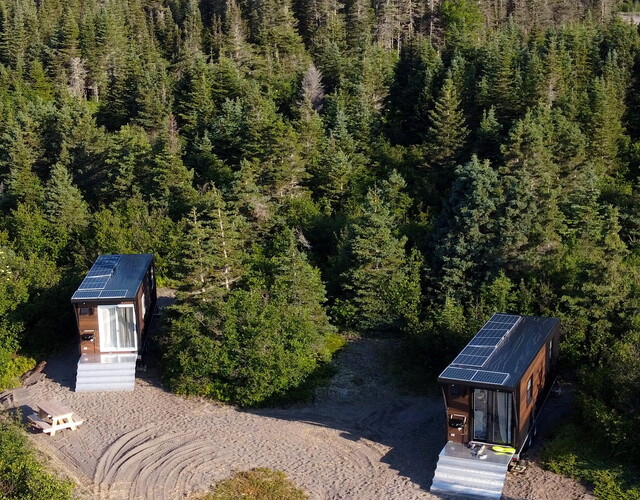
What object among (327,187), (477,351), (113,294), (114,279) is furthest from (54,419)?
(327,187)

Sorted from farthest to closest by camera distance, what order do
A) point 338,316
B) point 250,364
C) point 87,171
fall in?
point 87,171
point 338,316
point 250,364

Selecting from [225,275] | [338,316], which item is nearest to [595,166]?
[338,316]

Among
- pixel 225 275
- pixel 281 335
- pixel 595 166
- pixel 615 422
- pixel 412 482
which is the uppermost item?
pixel 595 166

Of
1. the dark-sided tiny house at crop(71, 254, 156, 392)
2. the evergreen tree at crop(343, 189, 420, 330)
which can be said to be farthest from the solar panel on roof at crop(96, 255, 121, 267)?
the evergreen tree at crop(343, 189, 420, 330)

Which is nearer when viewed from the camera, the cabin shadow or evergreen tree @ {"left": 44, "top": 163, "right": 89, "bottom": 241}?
the cabin shadow

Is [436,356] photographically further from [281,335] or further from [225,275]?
[225,275]

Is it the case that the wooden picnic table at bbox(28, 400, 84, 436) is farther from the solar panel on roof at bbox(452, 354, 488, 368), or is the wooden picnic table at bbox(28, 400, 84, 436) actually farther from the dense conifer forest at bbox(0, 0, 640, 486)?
the solar panel on roof at bbox(452, 354, 488, 368)

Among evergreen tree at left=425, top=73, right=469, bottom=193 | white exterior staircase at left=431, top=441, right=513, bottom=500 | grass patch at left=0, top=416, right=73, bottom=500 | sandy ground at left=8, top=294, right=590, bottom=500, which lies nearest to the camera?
grass patch at left=0, top=416, right=73, bottom=500

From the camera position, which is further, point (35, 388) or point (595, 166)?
point (595, 166)
